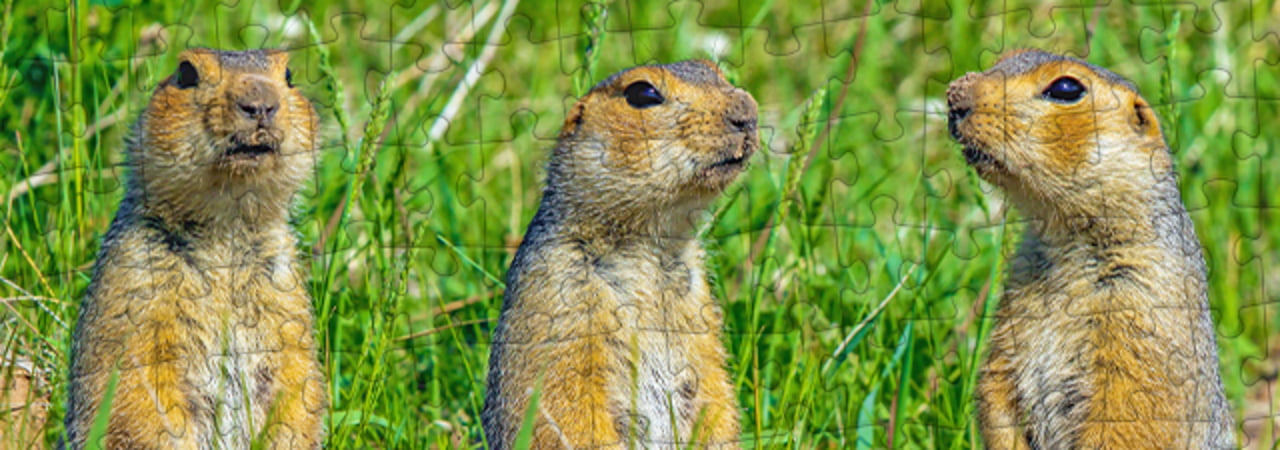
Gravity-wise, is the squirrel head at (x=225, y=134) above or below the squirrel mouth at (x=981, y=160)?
above

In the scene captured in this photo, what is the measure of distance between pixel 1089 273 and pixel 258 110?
252 centimetres

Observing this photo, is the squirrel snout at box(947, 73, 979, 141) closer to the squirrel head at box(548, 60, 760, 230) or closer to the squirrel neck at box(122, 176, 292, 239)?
the squirrel head at box(548, 60, 760, 230)

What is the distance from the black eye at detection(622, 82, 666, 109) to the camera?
5.04 meters

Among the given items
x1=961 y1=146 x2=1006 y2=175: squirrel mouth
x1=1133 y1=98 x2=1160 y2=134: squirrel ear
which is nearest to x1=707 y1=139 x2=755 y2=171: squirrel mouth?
x1=961 y1=146 x2=1006 y2=175: squirrel mouth

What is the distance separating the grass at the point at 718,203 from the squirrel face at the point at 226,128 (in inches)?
9.6

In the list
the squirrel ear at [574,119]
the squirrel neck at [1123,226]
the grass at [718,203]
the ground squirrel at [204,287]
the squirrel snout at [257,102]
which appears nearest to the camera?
the squirrel snout at [257,102]

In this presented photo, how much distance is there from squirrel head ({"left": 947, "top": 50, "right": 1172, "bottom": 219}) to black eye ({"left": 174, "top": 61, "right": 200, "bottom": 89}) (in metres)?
2.20

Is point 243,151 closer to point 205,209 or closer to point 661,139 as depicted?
point 205,209

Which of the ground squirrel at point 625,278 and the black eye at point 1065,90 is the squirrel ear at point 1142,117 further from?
the ground squirrel at point 625,278

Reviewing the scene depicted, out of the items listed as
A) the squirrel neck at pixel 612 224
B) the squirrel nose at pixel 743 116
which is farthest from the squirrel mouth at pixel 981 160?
the squirrel neck at pixel 612 224

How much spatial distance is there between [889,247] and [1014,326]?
1.60 meters

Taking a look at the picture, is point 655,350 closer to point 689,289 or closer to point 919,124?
point 689,289

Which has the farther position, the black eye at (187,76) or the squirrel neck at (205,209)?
the squirrel neck at (205,209)

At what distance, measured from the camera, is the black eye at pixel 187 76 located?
15.8 feet
